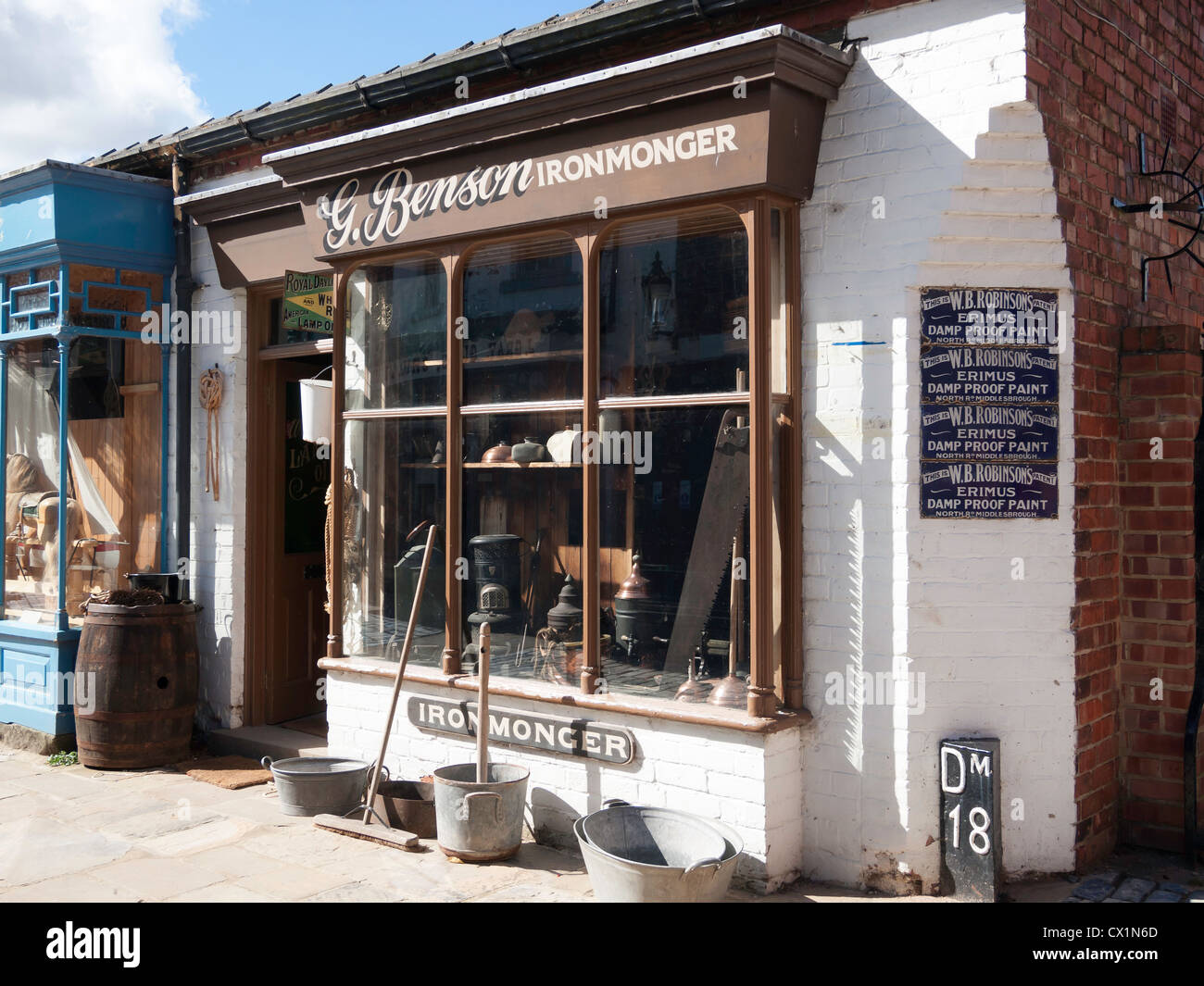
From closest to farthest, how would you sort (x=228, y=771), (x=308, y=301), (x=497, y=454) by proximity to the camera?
1. (x=497, y=454)
2. (x=228, y=771)
3. (x=308, y=301)

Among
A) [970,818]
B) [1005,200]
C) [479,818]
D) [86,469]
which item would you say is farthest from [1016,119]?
[86,469]

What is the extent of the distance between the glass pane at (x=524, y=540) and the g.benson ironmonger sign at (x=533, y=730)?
0.23m

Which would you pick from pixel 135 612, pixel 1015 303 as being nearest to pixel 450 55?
pixel 1015 303

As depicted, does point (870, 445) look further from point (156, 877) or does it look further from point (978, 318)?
point (156, 877)

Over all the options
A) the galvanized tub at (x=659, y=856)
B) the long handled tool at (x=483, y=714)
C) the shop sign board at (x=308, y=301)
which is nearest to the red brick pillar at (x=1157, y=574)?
the galvanized tub at (x=659, y=856)

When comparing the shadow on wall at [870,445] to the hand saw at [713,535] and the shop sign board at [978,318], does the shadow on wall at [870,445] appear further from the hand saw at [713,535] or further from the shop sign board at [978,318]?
the hand saw at [713,535]

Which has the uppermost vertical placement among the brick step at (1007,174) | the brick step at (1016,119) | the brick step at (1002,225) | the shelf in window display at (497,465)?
the brick step at (1016,119)

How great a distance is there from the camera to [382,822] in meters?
5.35

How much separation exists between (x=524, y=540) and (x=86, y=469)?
14.1 ft

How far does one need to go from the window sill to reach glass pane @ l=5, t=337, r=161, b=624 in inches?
102

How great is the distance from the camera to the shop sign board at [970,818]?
4344 millimetres

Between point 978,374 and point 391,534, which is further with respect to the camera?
point 391,534

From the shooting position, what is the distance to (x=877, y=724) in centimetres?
459
